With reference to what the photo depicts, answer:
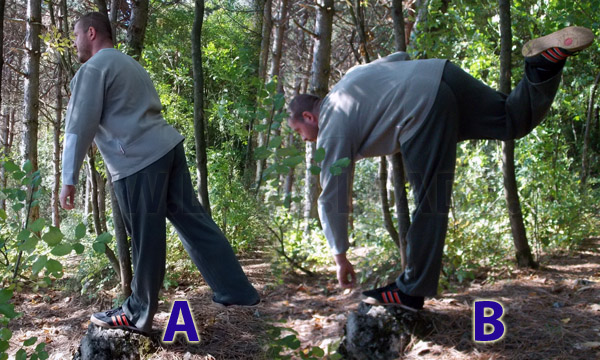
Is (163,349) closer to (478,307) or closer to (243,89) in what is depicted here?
(478,307)

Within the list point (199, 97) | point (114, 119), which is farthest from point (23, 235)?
point (199, 97)

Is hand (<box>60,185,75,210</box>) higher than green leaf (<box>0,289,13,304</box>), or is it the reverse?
hand (<box>60,185,75,210</box>)

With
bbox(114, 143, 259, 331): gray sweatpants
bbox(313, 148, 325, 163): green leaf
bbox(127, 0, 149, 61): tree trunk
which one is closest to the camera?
bbox(313, 148, 325, 163): green leaf

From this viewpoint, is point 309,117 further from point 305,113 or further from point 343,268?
point 343,268

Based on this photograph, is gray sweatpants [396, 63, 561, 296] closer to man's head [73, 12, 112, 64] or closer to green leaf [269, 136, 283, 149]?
green leaf [269, 136, 283, 149]

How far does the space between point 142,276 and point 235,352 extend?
2.28ft

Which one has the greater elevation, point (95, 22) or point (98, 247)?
point (95, 22)

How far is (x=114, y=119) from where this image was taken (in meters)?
2.51

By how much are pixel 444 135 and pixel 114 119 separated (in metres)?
1.75

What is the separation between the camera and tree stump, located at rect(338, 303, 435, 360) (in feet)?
8.95

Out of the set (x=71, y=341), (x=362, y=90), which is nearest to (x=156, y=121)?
(x=362, y=90)

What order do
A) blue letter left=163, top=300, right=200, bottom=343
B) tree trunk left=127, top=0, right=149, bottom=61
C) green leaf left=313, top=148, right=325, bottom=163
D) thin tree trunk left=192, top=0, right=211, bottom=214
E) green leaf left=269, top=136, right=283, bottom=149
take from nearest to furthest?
green leaf left=269, top=136, right=283, bottom=149, green leaf left=313, top=148, right=325, bottom=163, blue letter left=163, top=300, right=200, bottom=343, thin tree trunk left=192, top=0, right=211, bottom=214, tree trunk left=127, top=0, right=149, bottom=61

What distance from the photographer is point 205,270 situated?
9.06ft

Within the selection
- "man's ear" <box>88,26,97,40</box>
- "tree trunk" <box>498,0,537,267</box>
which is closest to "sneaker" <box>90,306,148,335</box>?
"man's ear" <box>88,26,97,40</box>
